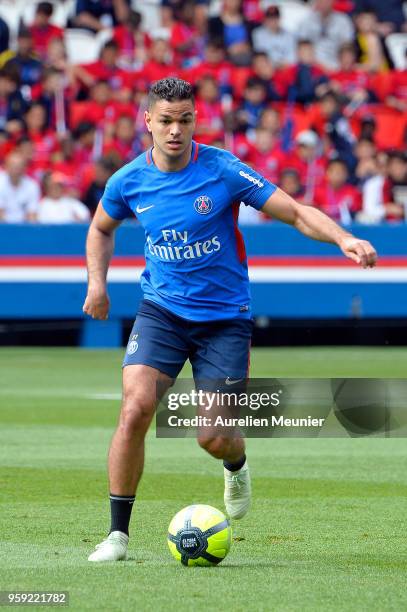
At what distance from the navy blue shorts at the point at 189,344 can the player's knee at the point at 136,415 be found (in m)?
0.29

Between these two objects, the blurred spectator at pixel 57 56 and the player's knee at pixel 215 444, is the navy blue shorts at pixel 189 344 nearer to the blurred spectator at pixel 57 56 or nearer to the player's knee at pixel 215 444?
the player's knee at pixel 215 444

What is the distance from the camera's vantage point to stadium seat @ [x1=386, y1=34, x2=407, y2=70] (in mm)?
25672

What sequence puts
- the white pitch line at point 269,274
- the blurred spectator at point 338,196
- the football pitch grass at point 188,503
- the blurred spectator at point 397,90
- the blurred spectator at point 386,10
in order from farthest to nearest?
the blurred spectator at point 386,10, the blurred spectator at point 397,90, the blurred spectator at point 338,196, the white pitch line at point 269,274, the football pitch grass at point 188,503

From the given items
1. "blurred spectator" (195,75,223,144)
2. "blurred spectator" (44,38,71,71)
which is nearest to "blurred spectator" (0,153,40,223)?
"blurred spectator" (44,38,71,71)

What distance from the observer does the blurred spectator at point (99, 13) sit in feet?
80.0

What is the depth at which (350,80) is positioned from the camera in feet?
79.7

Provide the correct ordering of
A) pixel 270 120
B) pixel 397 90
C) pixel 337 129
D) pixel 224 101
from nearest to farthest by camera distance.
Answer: pixel 270 120, pixel 337 129, pixel 224 101, pixel 397 90

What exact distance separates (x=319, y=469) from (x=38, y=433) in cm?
274

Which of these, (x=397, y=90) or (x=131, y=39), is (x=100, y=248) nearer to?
(x=131, y=39)

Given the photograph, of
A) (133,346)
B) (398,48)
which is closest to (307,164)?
(398,48)

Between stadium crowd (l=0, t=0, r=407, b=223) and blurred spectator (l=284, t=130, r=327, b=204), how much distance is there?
0.07 ft

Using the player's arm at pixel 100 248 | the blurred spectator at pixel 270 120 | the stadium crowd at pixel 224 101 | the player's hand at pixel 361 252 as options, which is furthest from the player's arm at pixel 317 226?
the blurred spectator at pixel 270 120

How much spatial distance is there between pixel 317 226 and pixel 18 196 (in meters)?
13.7

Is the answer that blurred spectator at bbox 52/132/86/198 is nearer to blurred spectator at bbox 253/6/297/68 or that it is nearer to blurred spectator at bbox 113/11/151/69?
blurred spectator at bbox 113/11/151/69
